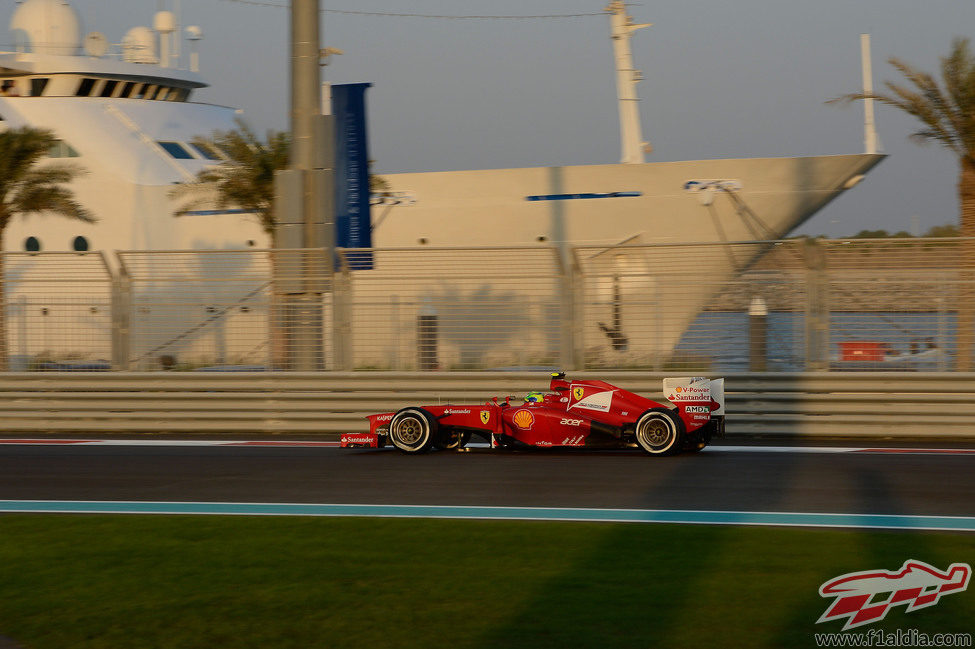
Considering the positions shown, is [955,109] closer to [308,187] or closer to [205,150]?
[308,187]

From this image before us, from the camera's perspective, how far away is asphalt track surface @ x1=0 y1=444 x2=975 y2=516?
9.18 meters

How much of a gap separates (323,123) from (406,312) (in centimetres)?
289

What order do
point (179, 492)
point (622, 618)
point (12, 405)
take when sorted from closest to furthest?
point (622, 618)
point (179, 492)
point (12, 405)

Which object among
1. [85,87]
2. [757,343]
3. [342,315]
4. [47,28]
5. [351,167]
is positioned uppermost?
[47,28]

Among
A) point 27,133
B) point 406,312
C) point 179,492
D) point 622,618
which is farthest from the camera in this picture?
point 27,133

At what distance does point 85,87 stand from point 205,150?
3536mm

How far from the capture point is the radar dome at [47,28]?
3172cm

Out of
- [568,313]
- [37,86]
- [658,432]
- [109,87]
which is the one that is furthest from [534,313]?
[37,86]

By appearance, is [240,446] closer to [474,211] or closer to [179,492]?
[179,492]

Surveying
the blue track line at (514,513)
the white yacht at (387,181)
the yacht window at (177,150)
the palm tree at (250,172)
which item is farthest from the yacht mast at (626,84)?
the blue track line at (514,513)

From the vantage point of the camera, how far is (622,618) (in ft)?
18.0

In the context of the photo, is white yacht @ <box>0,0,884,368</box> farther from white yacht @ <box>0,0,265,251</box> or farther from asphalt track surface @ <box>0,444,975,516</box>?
asphalt track surface @ <box>0,444,975,516</box>

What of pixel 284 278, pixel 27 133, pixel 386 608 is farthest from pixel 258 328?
pixel 27 133

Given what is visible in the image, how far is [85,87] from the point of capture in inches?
1201
